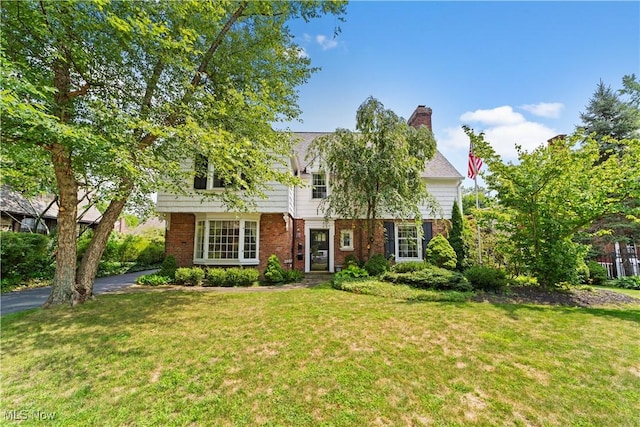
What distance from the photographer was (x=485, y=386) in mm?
3377

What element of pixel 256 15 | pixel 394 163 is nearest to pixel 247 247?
pixel 394 163

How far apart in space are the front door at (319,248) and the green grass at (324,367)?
7.22 metres

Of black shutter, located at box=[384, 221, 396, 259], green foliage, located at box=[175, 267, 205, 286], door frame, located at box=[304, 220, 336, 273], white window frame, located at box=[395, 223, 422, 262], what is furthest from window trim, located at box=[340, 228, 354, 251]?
green foliage, located at box=[175, 267, 205, 286]

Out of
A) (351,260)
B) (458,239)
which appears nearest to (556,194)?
(458,239)

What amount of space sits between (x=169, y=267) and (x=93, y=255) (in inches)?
159

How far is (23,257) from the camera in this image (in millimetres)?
10273

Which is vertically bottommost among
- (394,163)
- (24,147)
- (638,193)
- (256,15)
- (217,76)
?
(638,193)

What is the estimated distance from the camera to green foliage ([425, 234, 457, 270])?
11164 millimetres

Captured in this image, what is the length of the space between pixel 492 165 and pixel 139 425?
10094 millimetres

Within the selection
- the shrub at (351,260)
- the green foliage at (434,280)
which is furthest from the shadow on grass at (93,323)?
the shrub at (351,260)

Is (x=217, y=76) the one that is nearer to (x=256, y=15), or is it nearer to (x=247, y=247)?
(x=256, y=15)

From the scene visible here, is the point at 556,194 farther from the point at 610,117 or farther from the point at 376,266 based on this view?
the point at 610,117

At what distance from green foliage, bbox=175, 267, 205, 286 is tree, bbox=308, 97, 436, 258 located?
576 cm

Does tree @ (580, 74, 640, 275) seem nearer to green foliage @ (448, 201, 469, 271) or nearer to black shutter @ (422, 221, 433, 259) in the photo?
green foliage @ (448, 201, 469, 271)
